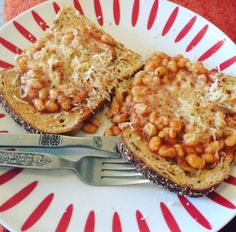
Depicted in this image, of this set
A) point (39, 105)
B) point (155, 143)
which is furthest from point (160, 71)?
point (39, 105)

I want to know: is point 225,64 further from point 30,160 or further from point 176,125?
point 30,160

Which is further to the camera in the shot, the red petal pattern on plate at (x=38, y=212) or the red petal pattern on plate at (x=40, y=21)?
the red petal pattern on plate at (x=40, y=21)

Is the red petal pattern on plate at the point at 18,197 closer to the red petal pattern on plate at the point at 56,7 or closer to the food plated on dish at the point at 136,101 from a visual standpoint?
the food plated on dish at the point at 136,101

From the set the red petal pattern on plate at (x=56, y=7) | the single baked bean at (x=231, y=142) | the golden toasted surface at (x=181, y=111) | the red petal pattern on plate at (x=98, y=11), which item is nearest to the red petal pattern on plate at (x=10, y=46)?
the red petal pattern on plate at (x=56, y=7)

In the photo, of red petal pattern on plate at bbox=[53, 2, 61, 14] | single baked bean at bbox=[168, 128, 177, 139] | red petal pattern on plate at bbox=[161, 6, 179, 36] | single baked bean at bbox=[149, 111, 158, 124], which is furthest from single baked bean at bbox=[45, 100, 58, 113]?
red petal pattern on plate at bbox=[161, 6, 179, 36]

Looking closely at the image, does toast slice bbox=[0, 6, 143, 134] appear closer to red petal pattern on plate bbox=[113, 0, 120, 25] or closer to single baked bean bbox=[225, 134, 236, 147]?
red petal pattern on plate bbox=[113, 0, 120, 25]

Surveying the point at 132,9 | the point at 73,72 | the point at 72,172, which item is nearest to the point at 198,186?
the point at 72,172
